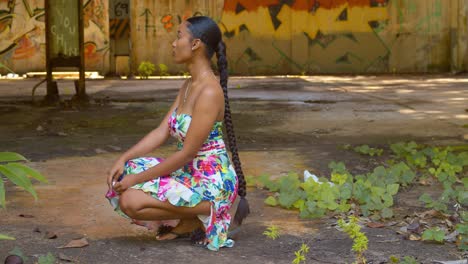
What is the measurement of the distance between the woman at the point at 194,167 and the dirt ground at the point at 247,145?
220 millimetres

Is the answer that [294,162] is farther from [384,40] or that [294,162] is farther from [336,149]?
[384,40]

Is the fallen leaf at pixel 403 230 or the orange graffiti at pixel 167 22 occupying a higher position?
the orange graffiti at pixel 167 22

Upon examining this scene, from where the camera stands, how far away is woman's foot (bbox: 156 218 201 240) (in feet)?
14.6


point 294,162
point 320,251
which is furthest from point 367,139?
point 320,251

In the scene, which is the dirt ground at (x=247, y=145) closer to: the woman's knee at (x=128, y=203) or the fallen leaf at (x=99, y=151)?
the fallen leaf at (x=99, y=151)

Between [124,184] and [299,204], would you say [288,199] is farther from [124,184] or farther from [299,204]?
[124,184]

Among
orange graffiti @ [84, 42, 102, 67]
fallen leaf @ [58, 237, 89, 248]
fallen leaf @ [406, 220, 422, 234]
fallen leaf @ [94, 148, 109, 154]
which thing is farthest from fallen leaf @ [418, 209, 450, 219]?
orange graffiti @ [84, 42, 102, 67]

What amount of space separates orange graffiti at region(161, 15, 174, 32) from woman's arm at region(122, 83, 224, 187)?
1782 centimetres

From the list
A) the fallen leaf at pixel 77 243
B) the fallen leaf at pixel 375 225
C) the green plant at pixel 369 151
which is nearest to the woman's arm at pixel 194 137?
the fallen leaf at pixel 77 243

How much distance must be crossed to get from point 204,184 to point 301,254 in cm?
64

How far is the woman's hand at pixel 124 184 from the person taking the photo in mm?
4137

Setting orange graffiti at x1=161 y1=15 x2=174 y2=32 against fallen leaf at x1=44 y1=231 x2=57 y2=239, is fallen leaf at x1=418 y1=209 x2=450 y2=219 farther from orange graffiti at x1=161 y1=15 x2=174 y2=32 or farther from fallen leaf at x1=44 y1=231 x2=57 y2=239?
orange graffiti at x1=161 y1=15 x2=174 y2=32

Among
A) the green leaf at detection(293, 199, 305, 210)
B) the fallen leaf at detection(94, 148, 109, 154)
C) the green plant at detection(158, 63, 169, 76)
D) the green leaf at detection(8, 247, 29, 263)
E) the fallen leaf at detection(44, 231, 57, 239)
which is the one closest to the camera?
the green leaf at detection(8, 247, 29, 263)

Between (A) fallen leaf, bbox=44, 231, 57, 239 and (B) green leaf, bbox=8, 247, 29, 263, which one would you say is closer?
(B) green leaf, bbox=8, 247, 29, 263
